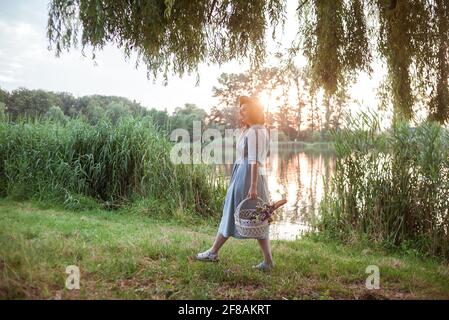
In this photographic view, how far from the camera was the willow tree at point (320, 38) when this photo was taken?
358 centimetres

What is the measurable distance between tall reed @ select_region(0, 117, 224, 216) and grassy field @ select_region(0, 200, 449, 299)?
166 centimetres

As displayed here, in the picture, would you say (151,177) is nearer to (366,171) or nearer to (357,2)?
(366,171)

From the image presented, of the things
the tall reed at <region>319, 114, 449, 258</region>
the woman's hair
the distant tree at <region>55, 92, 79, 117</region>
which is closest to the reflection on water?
the tall reed at <region>319, 114, 449, 258</region>

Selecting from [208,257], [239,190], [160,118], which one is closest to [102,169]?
[160,118]

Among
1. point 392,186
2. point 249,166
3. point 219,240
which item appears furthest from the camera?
point 392,186

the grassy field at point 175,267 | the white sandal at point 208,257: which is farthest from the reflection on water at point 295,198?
the white sandal at point 208,257

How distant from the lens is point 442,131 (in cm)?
587

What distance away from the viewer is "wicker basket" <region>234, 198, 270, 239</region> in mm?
3863

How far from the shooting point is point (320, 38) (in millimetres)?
4191

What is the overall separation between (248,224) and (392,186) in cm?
289

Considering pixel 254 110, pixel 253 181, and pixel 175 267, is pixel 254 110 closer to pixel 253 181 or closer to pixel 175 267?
pixel 253 181

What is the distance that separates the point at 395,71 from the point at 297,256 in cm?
232

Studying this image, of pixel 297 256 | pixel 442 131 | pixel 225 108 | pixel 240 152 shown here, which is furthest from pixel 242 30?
pixel 225 108

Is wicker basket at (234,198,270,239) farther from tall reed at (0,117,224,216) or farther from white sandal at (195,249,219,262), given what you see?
tall reed at (0,117,224,216)
